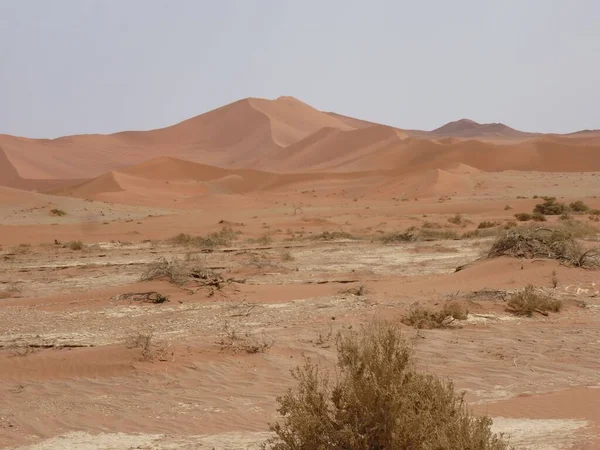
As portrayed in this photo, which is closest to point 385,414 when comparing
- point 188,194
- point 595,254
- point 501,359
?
point 501,359

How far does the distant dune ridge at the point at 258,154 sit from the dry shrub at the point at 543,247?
40153 mm

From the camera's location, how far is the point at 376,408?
5.77 m

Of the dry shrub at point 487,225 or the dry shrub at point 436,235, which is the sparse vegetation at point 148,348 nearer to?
the dry shrub at point 436,235

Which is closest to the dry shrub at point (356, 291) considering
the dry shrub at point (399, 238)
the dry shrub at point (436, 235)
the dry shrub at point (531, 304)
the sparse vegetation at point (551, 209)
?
the dry shrub at point (531, 304)

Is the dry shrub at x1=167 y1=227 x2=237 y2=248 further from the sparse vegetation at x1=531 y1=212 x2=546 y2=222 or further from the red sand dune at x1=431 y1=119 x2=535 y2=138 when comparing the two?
the red sand dune at x1=431 y1=119 x2=535 y2=138

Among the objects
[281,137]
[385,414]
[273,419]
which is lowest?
[273,419]

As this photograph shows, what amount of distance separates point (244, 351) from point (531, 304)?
5.39 m

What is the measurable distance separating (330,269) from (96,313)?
742cm

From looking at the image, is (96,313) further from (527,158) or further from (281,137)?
(281,137)

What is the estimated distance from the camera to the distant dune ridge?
8019cm

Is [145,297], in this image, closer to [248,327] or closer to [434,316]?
[248,327]

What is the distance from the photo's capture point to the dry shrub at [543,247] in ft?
55.4

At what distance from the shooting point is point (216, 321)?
13.2 metres

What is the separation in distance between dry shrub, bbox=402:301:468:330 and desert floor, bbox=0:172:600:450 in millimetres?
175
